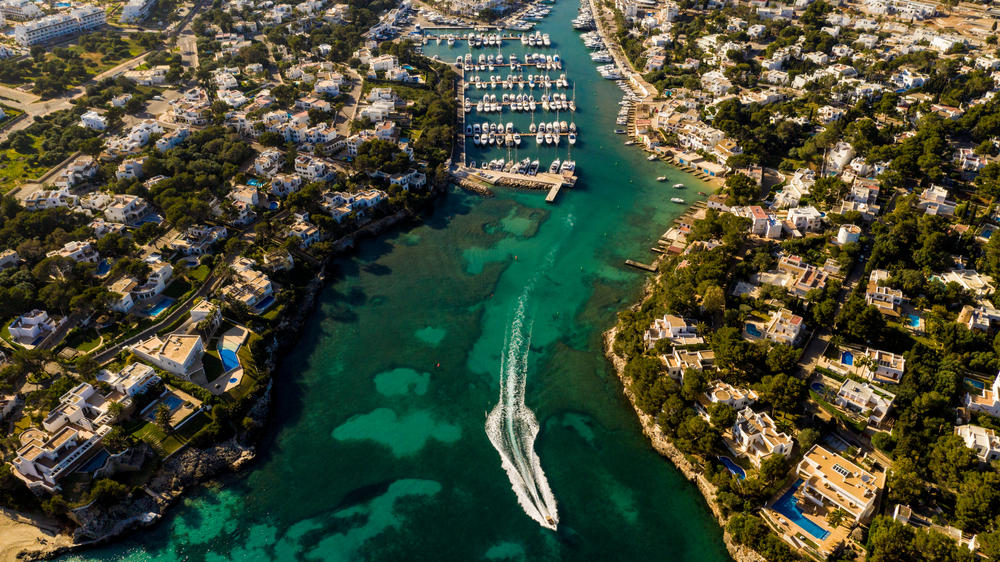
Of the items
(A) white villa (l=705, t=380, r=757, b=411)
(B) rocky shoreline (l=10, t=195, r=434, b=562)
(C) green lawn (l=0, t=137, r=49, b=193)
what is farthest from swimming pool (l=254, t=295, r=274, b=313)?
(A) white villa (l=705, t=380, r=757, b=411)

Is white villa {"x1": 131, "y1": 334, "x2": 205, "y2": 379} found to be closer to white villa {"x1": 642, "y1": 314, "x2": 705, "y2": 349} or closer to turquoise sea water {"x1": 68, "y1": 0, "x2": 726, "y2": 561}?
turquoise sea water {"x1": 68, "y1": 0, "x2": 726, "y2": 561}

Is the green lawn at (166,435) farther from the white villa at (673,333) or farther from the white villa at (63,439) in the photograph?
the white villa at (673,333)

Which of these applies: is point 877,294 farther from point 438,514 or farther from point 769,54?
point 769,54

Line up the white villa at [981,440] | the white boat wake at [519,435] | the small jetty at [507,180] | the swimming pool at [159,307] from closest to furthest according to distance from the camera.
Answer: the white villa at [981,440]
the white boat wake at [519,435]
the swimming pool at [159,307]
the small jetty at [507,180]

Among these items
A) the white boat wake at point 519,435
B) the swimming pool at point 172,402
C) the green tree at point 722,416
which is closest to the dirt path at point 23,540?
the swimming pool at point 172,402

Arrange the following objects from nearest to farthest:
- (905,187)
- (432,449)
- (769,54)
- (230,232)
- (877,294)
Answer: (432,449)
(877,294)
(230,232)
(905,187)
(769,54)

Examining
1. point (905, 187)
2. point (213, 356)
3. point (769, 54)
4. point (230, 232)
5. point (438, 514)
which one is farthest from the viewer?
point (769, 54)

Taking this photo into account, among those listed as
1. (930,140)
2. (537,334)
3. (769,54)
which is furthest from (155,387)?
(769,54)

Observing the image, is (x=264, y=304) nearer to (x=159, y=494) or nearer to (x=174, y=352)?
(x=174, y=352)
